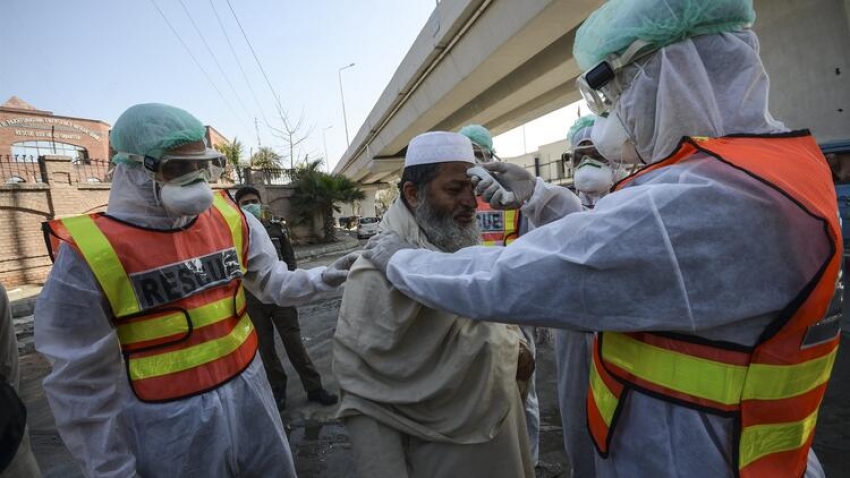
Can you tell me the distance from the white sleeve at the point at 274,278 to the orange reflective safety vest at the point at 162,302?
0.34 m

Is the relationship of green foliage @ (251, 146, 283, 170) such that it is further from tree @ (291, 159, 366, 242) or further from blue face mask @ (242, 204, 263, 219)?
blue face mask @ (242, 204, 263, 219)

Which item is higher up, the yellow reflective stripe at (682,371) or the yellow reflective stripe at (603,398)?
the yellow reflective stripe at (682,371)

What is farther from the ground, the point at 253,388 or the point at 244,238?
the point at 244,238

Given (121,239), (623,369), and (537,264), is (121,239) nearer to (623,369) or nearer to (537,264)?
(537,264)

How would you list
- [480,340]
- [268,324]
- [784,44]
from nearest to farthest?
[480,340] → [268,324] → [784,44]

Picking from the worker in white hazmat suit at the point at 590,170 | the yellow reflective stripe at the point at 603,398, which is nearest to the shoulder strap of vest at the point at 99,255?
the yellow reflective stripe at the point at 603,398

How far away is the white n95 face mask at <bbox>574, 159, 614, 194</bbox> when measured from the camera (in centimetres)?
296

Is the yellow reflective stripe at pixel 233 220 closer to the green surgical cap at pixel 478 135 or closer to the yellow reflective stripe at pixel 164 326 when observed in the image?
the yellow reflective stripe at pixel 164 326

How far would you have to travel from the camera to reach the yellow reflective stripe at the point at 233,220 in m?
1.98

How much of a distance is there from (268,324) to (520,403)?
9.69 feet

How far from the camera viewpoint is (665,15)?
1.03 metres

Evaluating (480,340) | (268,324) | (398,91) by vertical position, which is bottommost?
(268,324)

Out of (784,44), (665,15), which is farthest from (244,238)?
(784,44)

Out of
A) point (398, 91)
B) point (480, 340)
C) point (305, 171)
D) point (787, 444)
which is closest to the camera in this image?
point (787, 444)
